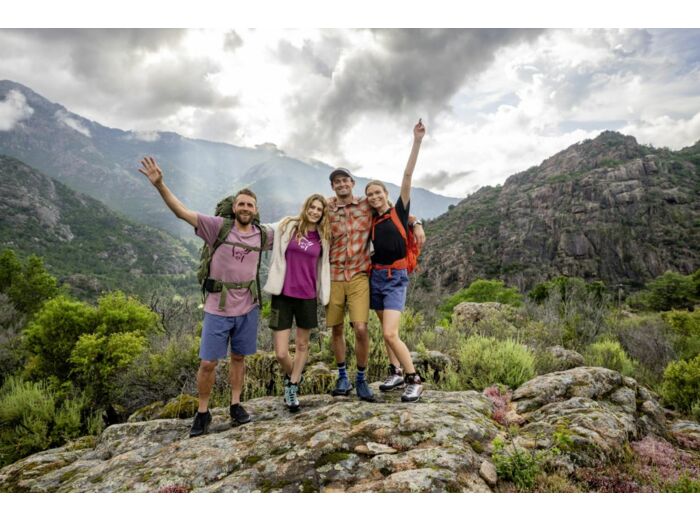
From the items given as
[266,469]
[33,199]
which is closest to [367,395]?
[266,469]

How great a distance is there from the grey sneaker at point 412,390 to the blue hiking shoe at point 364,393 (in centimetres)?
35

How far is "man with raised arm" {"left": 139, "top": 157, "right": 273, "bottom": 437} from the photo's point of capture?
3531 mm

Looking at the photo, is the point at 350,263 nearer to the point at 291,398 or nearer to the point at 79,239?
the point at 291,398

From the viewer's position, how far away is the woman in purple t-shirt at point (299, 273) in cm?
373

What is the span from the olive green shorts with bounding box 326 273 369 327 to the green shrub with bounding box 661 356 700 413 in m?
5.92

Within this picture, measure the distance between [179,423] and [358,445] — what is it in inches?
98.7

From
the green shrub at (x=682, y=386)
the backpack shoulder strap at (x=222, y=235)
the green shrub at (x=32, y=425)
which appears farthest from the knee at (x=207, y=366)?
the green shrub at (x=682, y=386)

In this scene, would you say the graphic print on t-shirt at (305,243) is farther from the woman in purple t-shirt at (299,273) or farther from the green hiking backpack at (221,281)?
the green hiking backpack at (221,281)

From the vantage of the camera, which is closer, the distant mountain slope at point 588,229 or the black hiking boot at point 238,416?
the black hiking boot at point 238,416

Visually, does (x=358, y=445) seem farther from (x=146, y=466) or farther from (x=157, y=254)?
(x=157, y=254)

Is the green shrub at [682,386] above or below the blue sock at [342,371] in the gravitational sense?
below

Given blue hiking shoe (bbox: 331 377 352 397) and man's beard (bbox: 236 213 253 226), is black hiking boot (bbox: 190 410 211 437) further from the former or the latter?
man's beard (bbox: 236 213 253 226)

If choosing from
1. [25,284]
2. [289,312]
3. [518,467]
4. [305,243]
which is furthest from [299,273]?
[25,284]

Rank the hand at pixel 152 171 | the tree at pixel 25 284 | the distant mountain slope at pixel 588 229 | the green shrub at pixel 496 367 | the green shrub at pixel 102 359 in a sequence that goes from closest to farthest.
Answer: the hand at pixel 152 171
the green shrub at pixel 496 367
the green shrub at pixel 102 359
the tree at pixel 25 284
the distant mountain slope at pixel 588 229
